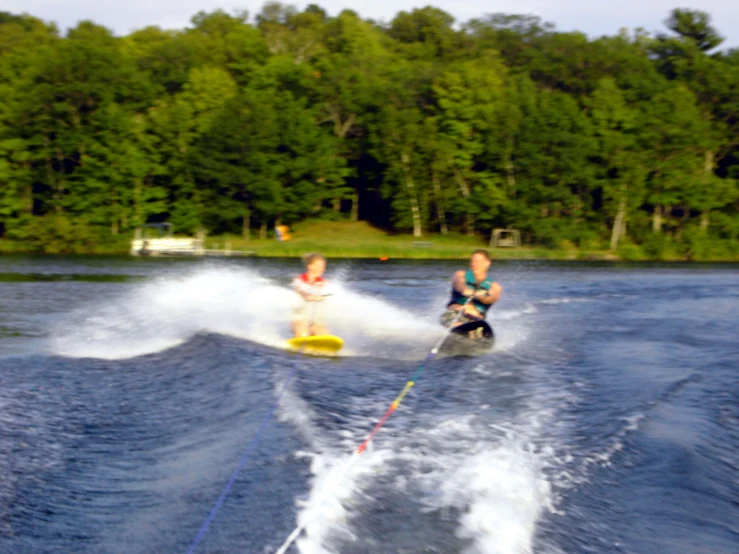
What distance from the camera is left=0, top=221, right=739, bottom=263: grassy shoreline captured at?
39531 millimetres

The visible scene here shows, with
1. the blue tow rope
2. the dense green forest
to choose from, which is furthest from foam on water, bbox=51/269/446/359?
the dense green forest

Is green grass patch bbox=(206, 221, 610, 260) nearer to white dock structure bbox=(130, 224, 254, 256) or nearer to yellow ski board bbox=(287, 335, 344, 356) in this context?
white dock structure bbox=(130, 224, 254, 256)

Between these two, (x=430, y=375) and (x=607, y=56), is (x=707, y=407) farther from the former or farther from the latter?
(x=607, y=56)

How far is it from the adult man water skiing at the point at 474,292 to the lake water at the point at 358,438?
0.56 meters

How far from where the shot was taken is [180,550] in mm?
4301

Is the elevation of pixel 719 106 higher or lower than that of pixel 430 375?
higher

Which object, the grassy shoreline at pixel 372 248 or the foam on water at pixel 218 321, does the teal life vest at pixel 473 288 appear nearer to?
the foam on water at pixel 218 321

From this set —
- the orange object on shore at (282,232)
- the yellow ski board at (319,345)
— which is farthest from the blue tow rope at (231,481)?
the orange object on shore at (282,232)

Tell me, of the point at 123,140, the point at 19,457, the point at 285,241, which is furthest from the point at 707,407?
the point at 123,140

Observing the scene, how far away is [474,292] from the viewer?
1074 centimetres

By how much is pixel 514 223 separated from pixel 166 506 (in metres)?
42.3

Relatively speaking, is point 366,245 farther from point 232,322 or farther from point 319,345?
point 319,345

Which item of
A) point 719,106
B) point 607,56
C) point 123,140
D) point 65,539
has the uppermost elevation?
point 607,56

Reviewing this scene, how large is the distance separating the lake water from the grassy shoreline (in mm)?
26231
